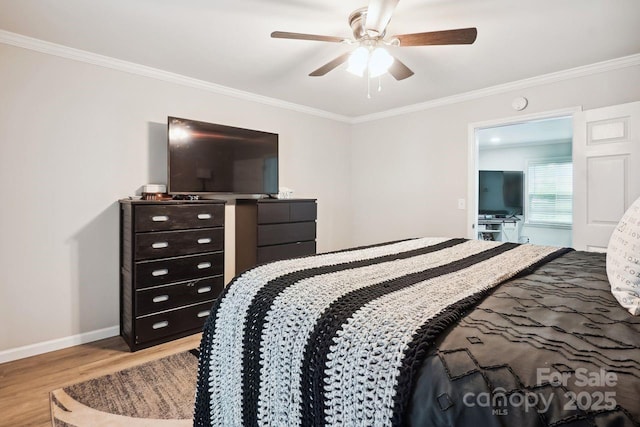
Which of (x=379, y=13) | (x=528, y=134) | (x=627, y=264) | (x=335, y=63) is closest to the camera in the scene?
(x=627, y=264)

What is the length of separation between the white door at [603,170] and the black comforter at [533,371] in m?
2.44

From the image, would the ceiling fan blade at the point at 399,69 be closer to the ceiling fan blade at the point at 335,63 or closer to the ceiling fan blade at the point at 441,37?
the ceiling fan blade at the point at 441,37

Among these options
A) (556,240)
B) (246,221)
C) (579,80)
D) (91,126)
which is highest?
(579,80)

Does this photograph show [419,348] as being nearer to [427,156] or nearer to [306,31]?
[306,31]

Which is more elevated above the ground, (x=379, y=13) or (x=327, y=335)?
(x=379, y=13)

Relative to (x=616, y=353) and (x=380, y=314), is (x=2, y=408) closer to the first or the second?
(x=380, y=314)

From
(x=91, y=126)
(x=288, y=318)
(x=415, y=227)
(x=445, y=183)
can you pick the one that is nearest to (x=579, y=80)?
(x=445, y=183)

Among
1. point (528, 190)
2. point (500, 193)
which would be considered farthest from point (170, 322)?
point (528, 190)

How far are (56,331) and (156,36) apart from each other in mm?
2438

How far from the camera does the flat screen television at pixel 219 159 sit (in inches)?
120

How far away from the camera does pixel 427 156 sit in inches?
161

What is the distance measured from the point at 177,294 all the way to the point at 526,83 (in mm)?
3828

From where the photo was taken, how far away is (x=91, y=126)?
2.80 m

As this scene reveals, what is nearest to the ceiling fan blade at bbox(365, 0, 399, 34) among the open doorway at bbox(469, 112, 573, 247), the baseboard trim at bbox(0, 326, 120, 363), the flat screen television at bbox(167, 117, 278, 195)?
the flat screen television at bbox(167, 117, 278, 195)
